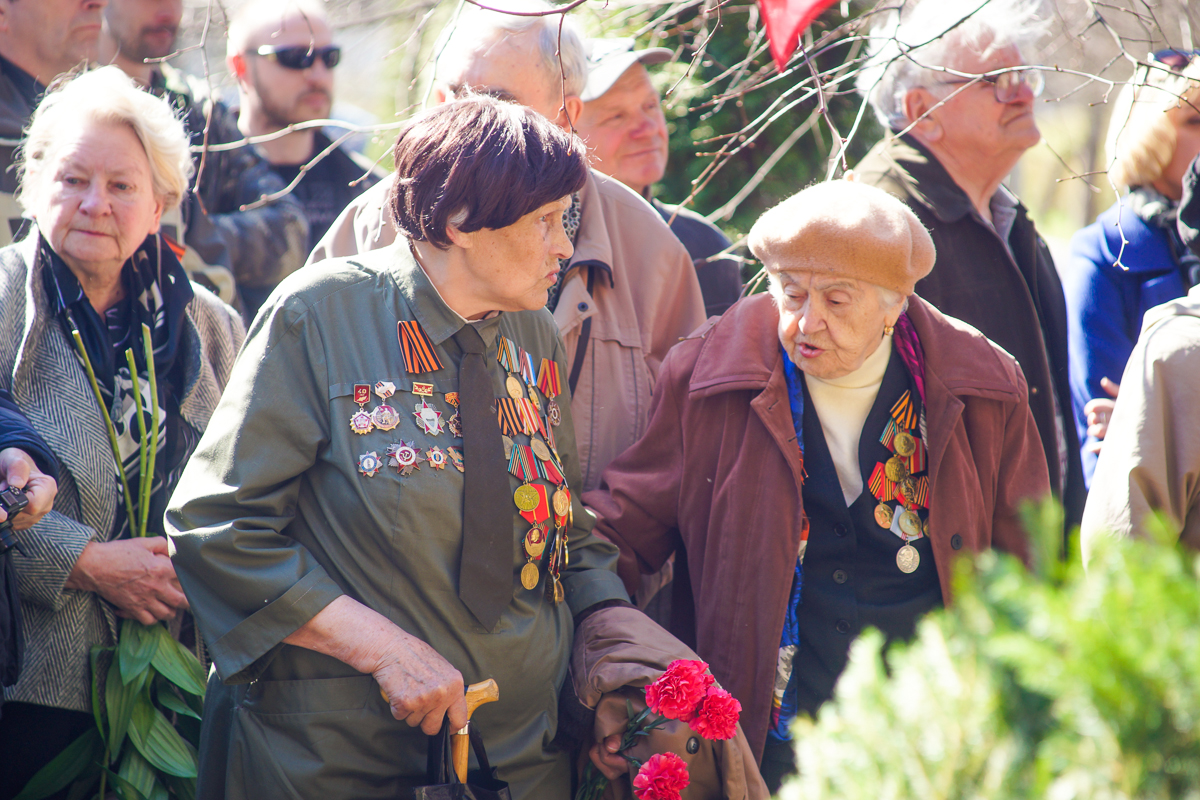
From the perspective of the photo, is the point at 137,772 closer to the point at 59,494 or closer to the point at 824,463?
the point at 59,494

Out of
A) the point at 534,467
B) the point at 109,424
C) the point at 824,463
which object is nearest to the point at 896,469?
the point at 824,463

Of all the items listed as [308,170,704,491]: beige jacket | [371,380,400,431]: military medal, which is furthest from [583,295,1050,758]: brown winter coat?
[371,380,400,431]: military medal

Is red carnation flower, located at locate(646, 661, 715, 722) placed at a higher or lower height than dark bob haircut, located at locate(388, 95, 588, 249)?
lower

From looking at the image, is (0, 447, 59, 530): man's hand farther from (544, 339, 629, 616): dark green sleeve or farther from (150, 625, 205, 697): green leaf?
(544, 339, 629, 616): dark green sleeve

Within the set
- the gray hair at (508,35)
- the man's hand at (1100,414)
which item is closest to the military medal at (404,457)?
the gray hair at (508,35)

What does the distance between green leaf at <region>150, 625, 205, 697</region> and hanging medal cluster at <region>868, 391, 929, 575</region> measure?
1793 mm

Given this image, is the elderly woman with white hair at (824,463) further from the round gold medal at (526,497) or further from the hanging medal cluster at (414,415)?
the hanging medal cluster at (414,415)

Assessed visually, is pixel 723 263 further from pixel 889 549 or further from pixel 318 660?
pixel 318 660

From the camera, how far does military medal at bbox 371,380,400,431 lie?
82.4 inches

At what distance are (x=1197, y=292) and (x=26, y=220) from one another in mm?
3337

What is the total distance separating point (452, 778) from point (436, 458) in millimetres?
621

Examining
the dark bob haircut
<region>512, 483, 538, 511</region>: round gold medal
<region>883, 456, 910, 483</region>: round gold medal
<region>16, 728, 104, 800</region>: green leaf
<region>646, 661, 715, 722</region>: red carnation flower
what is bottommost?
<region>16, 728, 104, 800</region>: green leaf

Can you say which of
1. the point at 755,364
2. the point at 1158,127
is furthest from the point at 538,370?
the point at 1158,127

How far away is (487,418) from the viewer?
222 centimetres
